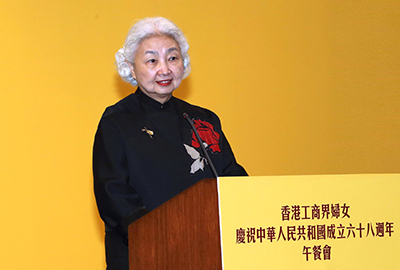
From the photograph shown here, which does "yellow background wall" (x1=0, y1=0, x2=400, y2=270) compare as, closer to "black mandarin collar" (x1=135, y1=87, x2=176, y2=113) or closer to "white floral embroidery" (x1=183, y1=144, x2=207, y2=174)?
"black mandarin collar" (x1=135, y1=87, x2=176, y2=113)

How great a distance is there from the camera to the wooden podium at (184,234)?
2.69 ft

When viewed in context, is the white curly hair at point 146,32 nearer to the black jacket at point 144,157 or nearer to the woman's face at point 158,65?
the woman's face at point 158,65

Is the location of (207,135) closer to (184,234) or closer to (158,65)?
(158,65)

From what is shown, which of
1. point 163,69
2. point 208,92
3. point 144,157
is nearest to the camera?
point 144,157

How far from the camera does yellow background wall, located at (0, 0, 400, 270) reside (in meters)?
2.27

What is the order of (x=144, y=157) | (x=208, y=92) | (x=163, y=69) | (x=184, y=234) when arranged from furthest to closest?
1. (x=208, y=92)
2. (x=163, y=69)
3. (x=144, y=157)
4. (x=184, y=234)

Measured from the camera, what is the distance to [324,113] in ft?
9.14

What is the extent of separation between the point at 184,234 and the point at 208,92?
1.80 meters

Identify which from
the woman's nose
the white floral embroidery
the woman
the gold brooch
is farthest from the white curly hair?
the white floral embroidery

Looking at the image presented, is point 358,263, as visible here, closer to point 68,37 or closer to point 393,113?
point 68,37

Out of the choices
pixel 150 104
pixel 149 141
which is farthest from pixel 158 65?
pixel 149 141

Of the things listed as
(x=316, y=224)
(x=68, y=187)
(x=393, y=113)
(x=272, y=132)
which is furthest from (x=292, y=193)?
(x=393, y=113)

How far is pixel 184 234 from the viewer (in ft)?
2.80

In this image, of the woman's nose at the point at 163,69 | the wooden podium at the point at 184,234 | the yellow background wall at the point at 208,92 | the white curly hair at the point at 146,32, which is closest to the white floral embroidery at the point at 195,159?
the woman's nose at the point at 163,69
